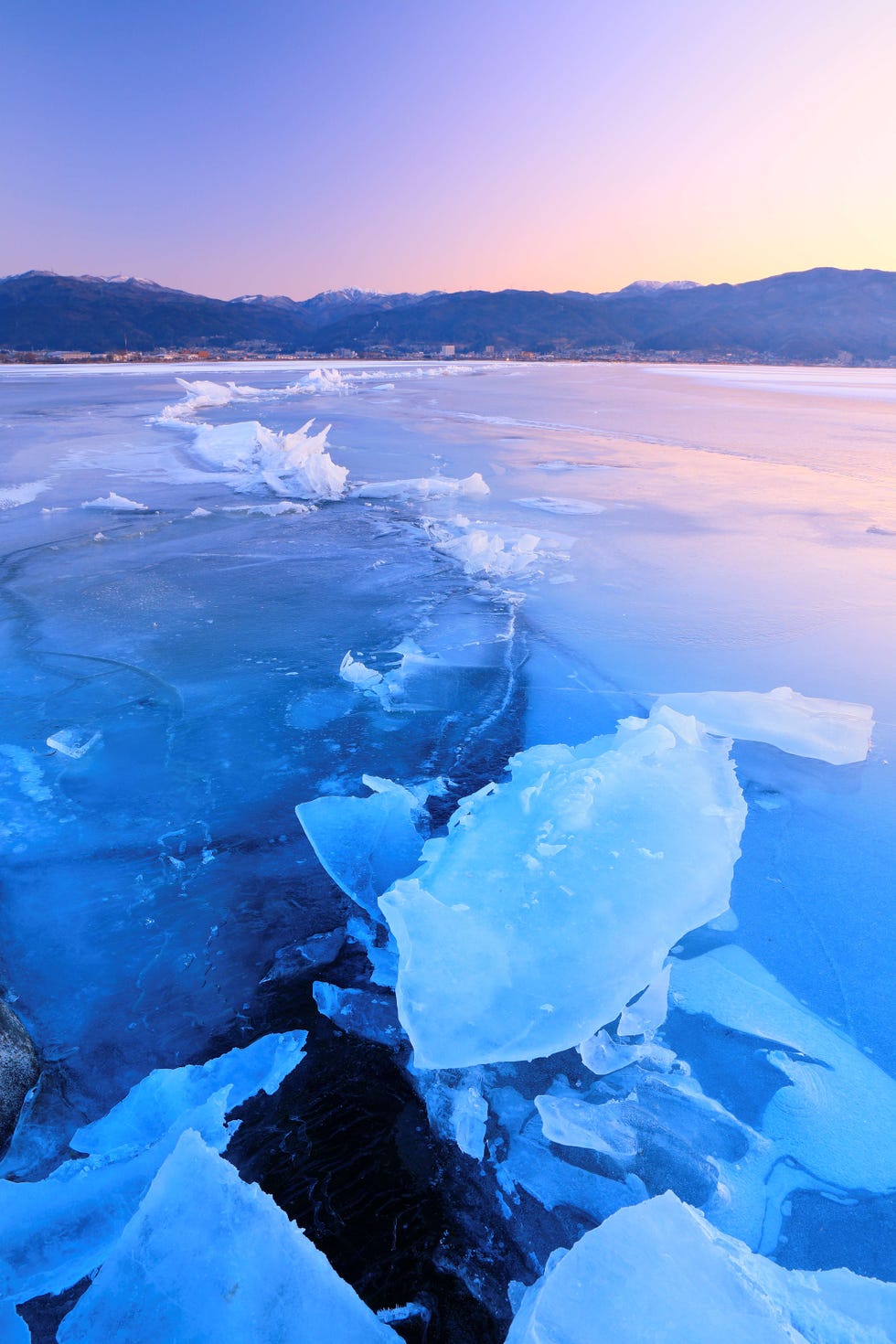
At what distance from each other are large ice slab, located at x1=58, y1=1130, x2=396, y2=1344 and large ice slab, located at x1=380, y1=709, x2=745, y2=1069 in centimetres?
43

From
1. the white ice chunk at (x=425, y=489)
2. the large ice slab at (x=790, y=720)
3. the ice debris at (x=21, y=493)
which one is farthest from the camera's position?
the white ice chunk at (x=425, y=489)

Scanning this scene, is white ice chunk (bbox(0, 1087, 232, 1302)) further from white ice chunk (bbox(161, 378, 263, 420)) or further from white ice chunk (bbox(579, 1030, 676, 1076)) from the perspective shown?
white ice chunk (bbox(161, 378, 263, 420))

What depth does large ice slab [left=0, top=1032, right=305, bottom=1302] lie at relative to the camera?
4.37 ft

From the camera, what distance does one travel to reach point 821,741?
9.77ft

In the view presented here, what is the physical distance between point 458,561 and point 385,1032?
14.4 feet

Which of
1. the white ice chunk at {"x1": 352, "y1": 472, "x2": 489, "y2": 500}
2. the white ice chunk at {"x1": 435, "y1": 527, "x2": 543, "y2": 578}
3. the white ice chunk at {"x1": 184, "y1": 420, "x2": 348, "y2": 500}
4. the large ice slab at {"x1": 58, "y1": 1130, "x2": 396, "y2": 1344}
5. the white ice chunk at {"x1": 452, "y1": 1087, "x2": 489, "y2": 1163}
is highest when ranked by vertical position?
the white ice chunk at {"x1": 184, "y1": 420, "x2": 348, "y2": 500}

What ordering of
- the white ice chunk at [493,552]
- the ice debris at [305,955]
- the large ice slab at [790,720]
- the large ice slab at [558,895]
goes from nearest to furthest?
the large ice slab at [558,895] < the ice debris at [305,955] < the large ice slab at [790,720] < the white ice chunk at [493,552]

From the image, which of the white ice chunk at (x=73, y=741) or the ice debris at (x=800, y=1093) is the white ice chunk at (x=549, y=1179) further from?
the white ice chunk at (x=73, y=741)

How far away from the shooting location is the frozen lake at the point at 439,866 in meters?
1.52

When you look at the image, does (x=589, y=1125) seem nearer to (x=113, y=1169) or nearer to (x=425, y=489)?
(x=113, y=1169)

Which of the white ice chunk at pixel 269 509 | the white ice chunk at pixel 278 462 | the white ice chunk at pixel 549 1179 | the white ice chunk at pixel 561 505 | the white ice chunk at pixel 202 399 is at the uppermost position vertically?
the white ice chunk at pixel 202 399

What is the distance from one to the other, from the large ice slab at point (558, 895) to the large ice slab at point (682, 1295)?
0.44 metres

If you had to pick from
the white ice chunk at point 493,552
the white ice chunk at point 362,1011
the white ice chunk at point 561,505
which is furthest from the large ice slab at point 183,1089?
the white ice chunk at point 561,505

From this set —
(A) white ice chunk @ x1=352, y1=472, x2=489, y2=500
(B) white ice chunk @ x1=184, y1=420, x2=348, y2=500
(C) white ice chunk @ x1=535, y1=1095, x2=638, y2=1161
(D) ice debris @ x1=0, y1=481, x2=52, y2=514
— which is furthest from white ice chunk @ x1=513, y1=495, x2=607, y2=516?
(C) white ice chunk @ x1=535, y1=1095, x2=638, y2=1161
